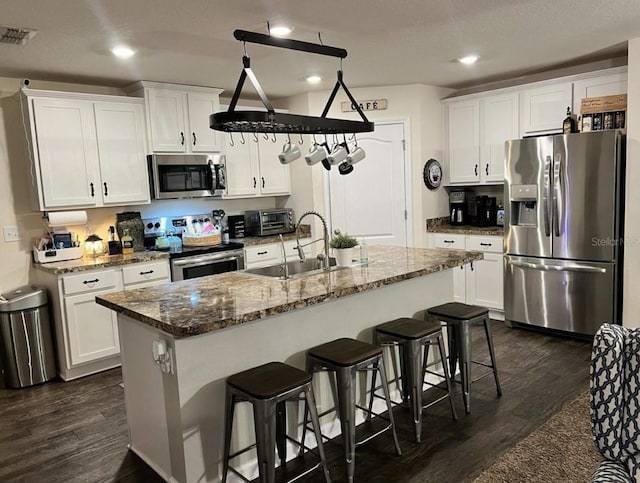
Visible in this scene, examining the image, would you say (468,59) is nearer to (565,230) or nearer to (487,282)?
(565,230)

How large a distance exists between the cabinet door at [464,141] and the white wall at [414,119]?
17 centimetres

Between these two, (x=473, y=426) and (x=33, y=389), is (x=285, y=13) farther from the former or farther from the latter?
(x=33, y=389)

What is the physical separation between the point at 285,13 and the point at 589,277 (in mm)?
3262

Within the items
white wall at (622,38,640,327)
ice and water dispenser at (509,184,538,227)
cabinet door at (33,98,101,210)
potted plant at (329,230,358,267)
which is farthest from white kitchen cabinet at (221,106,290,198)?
white wall at (622,38,640,327)

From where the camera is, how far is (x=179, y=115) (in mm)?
4746

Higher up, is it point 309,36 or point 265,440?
point 309,36

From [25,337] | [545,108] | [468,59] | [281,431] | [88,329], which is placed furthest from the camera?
[545,108]

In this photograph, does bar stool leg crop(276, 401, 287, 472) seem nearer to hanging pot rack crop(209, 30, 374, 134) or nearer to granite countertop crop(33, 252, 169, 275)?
hanging pot rack crop(209, 30, 374, 134)

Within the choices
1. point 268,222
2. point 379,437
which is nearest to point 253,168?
point 268,222

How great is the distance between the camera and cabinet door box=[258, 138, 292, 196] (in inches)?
218

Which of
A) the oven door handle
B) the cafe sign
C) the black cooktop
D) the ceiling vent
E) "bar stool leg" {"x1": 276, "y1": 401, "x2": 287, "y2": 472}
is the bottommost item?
"bar stool leg" {"x1": 276, "y1": 401, "x2": 287, "y2": 472}

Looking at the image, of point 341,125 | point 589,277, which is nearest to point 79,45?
point 341,125

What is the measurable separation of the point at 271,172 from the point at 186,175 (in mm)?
1089

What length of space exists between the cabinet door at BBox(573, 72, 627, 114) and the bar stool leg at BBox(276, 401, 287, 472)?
3.87 metres
